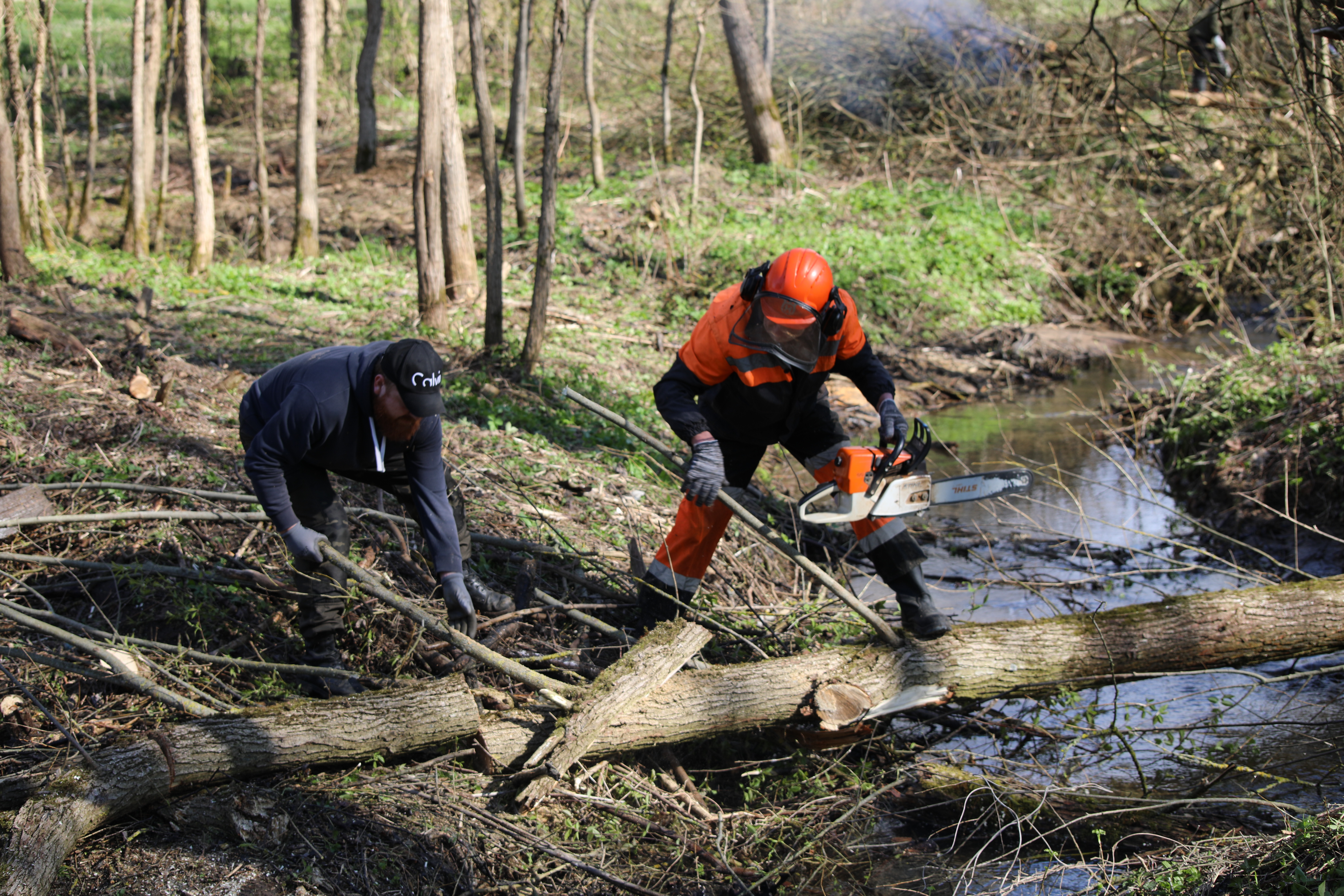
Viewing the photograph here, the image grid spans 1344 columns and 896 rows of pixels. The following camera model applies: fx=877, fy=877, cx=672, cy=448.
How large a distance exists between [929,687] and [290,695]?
2623mm

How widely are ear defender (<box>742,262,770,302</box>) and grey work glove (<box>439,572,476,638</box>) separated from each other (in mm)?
1615

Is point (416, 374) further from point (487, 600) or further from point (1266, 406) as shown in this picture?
point (1266, 406)

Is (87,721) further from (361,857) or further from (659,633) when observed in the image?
(659,633)

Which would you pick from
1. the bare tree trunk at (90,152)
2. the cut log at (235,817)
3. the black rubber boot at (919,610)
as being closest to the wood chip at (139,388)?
the cut log at (235,817)

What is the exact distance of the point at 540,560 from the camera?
175 inches

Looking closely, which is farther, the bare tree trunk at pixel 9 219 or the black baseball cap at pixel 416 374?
the bare tree trunk at pixel 9 219

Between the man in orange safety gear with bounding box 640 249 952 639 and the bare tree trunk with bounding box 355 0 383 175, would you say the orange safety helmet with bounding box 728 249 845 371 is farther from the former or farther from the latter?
the bare tree trunk with bounding box 355 0 383 175

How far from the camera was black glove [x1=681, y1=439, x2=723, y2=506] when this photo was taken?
11.6 feet

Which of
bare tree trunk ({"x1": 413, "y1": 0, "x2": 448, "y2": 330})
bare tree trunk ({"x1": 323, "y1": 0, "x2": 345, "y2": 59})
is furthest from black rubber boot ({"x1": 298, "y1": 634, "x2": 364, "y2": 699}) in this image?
bare tree trunk ({"x1": 323, "y1": 0, "x2": 345, "y2": 59})

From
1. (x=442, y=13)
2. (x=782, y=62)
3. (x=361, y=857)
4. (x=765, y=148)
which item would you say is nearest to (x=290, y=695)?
(x=361, y=857)

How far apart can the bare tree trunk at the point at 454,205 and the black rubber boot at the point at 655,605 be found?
503cm

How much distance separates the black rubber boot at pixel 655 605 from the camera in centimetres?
396

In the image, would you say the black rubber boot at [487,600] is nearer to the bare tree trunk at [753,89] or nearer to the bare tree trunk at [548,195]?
the bare tree trunk at [548,195]

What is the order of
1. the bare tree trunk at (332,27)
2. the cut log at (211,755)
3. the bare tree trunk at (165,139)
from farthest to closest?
the bare tree trunk at (332,27) < the bare tree trunk at (165,139) < the cut log at (211,755)
